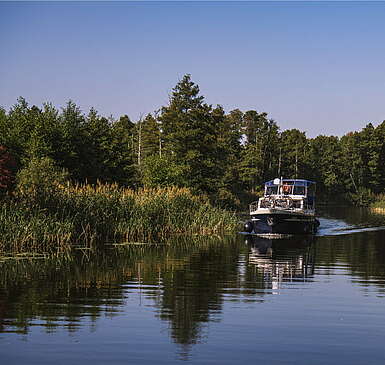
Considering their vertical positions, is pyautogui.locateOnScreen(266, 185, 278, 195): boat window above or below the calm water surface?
above

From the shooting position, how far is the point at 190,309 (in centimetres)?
1526

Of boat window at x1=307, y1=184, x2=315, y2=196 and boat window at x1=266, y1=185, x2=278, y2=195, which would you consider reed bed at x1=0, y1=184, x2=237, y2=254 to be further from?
boat window at x1=307, y1=184, x2=315, y2=196

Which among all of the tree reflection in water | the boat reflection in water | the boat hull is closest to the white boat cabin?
the boat hull

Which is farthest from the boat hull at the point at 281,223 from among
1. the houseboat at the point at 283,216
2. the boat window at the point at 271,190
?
the boat window at the point at 271,190

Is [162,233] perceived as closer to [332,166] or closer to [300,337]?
[300,337]

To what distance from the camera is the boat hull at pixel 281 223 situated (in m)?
42.0

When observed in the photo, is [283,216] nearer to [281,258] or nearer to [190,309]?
[281,258]

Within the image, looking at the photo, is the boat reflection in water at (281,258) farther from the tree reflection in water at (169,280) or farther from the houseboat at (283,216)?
the houseboat at (283,216)

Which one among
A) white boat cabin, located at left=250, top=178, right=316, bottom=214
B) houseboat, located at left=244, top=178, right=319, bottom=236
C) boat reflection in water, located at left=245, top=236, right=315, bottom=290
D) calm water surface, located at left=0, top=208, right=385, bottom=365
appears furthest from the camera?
white boat cabin, located at left=250, top=178, right=316, bottom=214

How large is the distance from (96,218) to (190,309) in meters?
15.3

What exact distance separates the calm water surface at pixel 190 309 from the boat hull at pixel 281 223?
13.9 metres

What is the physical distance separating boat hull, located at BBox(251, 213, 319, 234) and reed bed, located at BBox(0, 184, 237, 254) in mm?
2555

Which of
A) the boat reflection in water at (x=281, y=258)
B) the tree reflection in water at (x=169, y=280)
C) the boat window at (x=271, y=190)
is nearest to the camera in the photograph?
the tree reflection in water at (x=169, y=280)

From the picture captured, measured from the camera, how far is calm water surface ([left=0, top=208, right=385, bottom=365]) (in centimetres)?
1135
